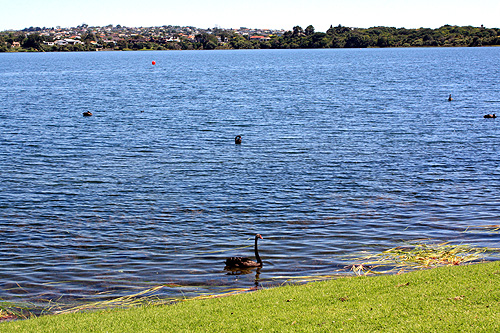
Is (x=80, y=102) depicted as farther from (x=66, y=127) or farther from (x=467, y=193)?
(x=467, y=193)

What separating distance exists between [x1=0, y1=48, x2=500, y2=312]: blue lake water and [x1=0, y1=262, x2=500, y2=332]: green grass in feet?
10.9

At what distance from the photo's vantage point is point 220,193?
83.4ft

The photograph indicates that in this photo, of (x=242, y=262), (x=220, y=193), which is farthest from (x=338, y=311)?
(x=220, y=193)

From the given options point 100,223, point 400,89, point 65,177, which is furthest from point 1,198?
point 400,89

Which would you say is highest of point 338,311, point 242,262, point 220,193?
point 338,311

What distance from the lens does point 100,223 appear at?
69.6 feet

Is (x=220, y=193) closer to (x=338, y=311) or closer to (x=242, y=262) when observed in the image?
(x=242, y=262)

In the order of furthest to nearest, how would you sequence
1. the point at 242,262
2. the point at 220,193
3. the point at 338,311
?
the point at 220,193, the point at 242,262, the point at 338,311

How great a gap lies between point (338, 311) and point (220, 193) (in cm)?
1568

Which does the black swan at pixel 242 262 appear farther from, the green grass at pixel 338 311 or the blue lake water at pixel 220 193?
the green grass at pixel 338 311

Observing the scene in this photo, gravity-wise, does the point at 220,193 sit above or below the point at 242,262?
below

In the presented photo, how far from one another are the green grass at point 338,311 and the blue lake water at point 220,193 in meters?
3.32

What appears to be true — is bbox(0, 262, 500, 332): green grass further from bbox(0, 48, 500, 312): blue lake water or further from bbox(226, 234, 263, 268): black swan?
bbox(226, 234, 263, 268): black swan

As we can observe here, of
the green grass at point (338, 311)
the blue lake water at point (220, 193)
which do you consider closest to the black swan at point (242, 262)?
the blue lake water at point (220, 193)
